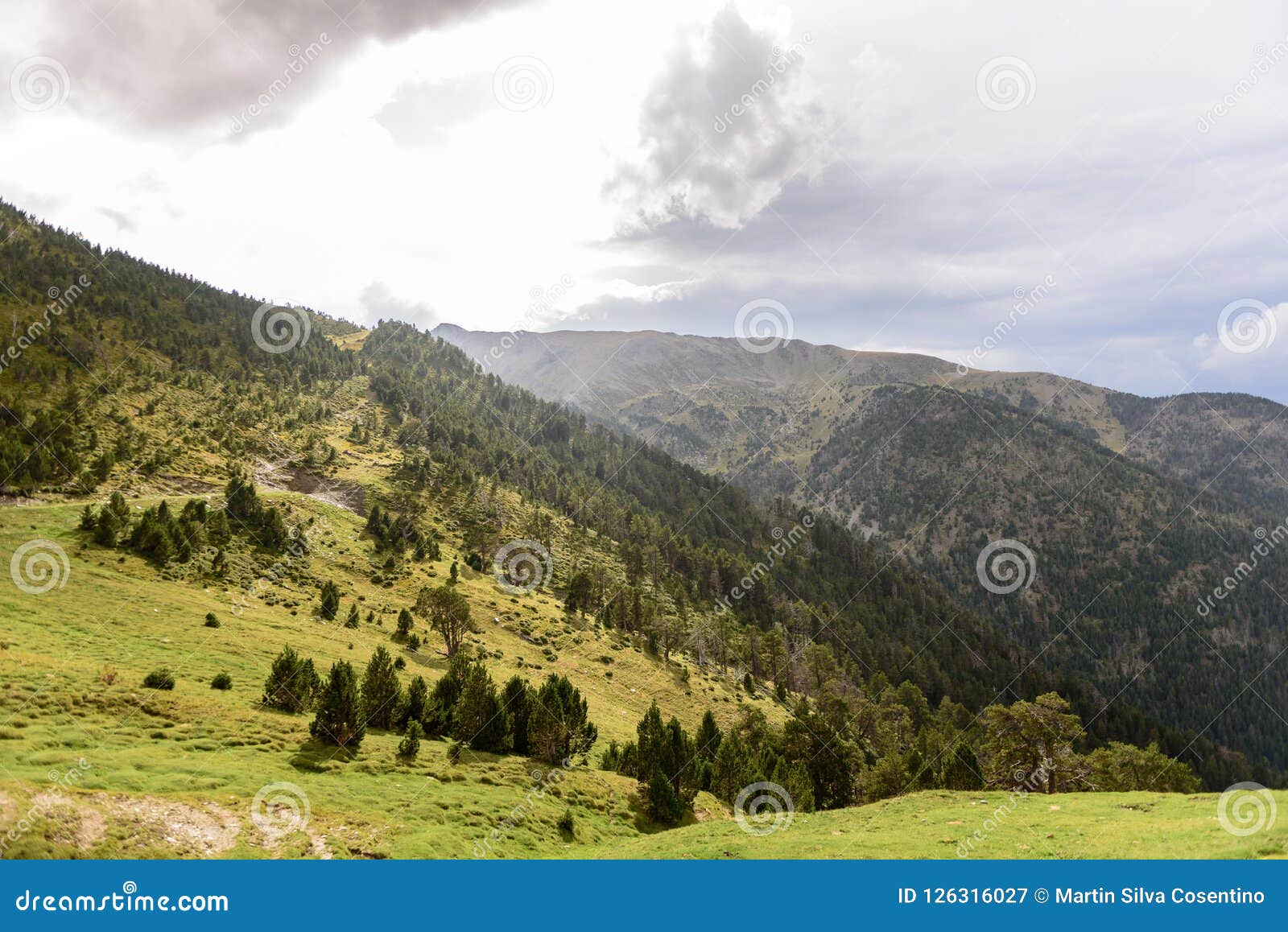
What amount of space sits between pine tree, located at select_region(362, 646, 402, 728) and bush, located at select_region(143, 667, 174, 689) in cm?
1126

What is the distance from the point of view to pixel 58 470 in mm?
76125

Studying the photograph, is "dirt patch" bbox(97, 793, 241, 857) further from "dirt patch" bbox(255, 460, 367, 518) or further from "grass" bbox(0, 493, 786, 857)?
"dirt patch" bbox(255, 460, 367, 518)

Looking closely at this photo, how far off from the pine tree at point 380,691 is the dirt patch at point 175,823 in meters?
17.8

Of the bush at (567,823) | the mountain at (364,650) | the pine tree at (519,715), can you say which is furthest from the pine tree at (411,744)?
the bush at (567,823)

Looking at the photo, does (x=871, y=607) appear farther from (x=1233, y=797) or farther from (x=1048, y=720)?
(x=1233, y=797)

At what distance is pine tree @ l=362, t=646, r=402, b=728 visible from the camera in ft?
132

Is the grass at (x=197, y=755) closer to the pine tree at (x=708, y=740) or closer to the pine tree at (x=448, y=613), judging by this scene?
the pine tree at (x=448, y=613)

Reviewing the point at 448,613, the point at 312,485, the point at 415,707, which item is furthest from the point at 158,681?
the point at 312,485

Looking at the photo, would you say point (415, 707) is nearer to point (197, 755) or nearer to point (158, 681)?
point (158, 681)

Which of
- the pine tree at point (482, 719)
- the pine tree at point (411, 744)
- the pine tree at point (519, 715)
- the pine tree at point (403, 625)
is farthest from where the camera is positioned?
the pine tree at point (403, 625)

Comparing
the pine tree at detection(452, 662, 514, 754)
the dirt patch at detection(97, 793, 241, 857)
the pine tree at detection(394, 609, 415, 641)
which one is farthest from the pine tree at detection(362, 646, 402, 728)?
the pine tree at detection(394, 609, 415, 641)

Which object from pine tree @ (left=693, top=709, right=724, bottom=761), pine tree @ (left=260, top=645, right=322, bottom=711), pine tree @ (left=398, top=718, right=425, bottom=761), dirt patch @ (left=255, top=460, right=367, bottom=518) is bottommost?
pine tree @ (left=693, top=709, right=724, bottom=761)

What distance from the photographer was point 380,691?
1606 inches

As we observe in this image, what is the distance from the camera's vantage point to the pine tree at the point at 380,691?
40344mm
